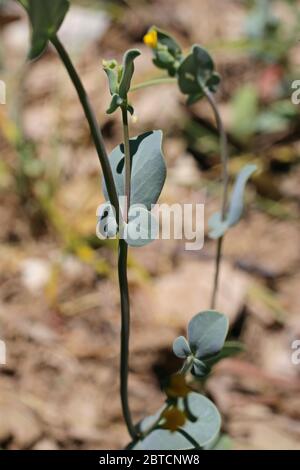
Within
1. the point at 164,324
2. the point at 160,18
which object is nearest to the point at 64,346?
the point at 164,324

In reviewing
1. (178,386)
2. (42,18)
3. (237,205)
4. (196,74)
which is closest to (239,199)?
(237,205)

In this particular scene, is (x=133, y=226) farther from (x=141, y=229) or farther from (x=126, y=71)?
(x=126, y=71)

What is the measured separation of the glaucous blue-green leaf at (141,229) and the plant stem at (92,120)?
0.06 ft

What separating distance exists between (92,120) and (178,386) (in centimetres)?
30

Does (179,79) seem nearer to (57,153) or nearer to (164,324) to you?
(164,324)

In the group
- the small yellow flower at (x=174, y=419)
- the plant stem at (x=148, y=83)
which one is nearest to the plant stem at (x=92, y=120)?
Result: the plant stem at (x=148, y=83)

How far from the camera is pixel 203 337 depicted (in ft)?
2.44

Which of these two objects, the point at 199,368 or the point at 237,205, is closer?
the point at 199,368

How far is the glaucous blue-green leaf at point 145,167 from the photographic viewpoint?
2.21 ft

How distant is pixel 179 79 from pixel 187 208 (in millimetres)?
674

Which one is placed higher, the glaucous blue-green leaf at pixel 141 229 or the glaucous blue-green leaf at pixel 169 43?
the glaucous blue-green leaf at pixel 169 43

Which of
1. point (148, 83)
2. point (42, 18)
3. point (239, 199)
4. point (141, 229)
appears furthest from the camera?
point (239, 199)

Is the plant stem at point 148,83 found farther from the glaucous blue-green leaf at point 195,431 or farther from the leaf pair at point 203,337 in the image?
the glaucous blue-green leaf at point 195,431

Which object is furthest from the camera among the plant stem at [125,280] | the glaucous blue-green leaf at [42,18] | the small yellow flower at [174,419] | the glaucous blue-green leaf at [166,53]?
the glaucous blue-green leaf at [166,53]
